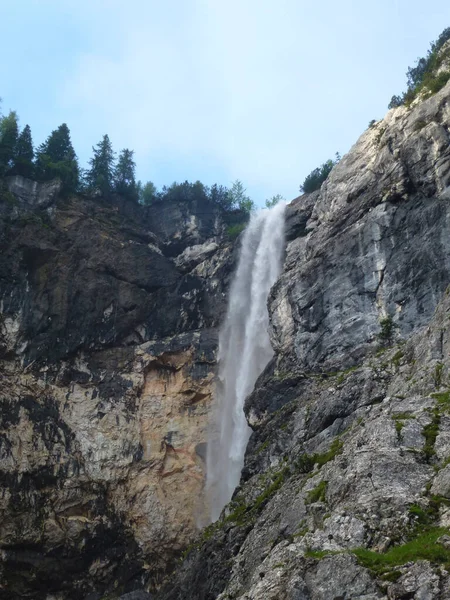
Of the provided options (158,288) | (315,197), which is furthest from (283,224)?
(158,288)

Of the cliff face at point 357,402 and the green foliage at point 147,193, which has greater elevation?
the green foliage at point 147,193

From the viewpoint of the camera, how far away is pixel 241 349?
5044 centimetres

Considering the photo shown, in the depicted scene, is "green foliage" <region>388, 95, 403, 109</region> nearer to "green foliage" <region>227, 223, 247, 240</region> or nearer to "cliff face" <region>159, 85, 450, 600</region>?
"cliff face" <region>159, 85, 450, 600</region>

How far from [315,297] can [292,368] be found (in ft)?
15.1

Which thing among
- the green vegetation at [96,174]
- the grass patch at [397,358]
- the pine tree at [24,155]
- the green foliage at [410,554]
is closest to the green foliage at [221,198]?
the green vegetation at [96,174]

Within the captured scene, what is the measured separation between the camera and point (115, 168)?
65.8 metres

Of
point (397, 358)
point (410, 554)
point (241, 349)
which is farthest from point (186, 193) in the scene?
point (410, 554)

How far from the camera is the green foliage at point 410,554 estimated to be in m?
15.1

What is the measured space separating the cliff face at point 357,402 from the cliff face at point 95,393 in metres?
8.73

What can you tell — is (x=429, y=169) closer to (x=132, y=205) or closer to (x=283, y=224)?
(x=283, y=224)

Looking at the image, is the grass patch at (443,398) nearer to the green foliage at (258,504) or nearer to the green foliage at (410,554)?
the green foliage at (410,554)

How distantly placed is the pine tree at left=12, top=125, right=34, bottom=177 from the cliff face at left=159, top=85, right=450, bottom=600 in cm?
2226

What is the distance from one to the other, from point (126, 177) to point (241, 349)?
2462 centimetres

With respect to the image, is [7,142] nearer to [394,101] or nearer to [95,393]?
[95,393]
